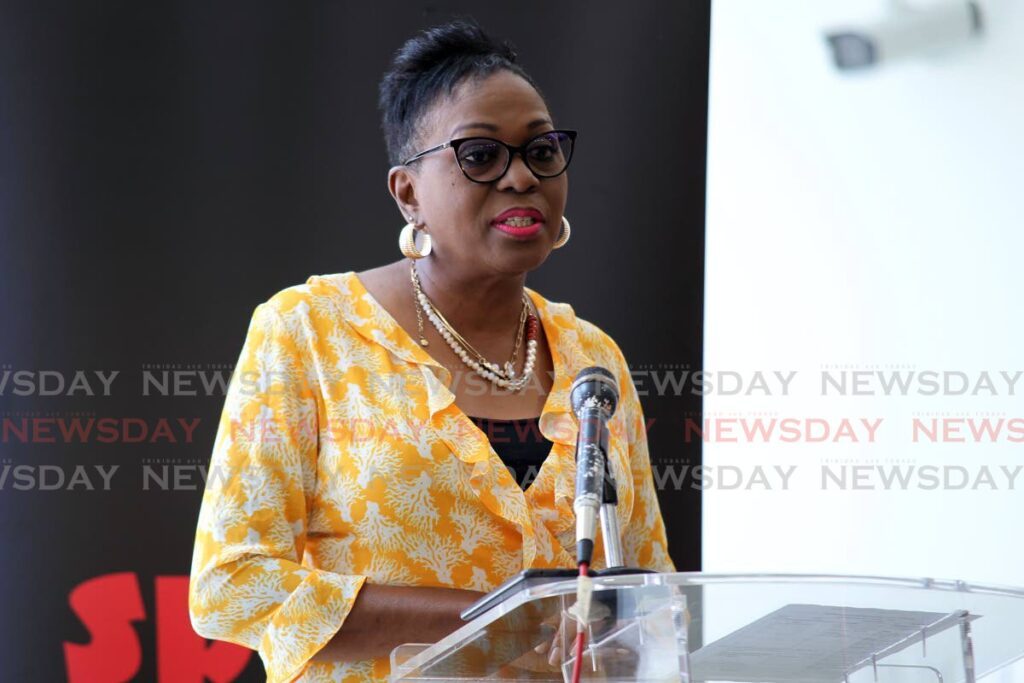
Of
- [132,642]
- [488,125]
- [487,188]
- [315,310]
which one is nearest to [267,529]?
[315,310]

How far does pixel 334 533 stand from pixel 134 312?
106cm

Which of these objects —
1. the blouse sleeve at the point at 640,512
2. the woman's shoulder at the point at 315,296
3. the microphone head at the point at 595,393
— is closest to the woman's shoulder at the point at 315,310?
the woman's shoulder at the point at 315,296

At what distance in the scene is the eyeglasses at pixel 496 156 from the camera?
6.62 ft

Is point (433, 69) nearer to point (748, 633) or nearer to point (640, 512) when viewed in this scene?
point (640, 512)

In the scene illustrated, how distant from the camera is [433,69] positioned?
84.7 inches

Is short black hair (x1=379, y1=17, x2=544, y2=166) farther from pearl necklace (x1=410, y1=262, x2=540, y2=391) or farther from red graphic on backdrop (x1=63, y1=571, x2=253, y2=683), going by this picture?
red graphic on backdrop (x1=63, y1=571, x2=253, y2=683)

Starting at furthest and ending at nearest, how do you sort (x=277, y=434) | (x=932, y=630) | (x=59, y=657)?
(x=59, y=657)
(x=277, y=434)
(x=932, y=630)

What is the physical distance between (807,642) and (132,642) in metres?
1.92

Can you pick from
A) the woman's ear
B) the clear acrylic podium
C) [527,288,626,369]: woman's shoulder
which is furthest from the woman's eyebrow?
the clear acrylic podium

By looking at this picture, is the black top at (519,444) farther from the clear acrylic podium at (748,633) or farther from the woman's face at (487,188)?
the clear acrylic podium at (748,633)

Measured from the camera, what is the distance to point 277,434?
6.22ft

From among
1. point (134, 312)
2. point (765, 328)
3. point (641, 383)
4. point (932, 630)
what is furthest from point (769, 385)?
point (932, 630)

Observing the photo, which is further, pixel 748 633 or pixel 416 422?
pixel 416 422

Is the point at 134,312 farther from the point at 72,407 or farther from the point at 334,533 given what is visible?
the point at 334,533
